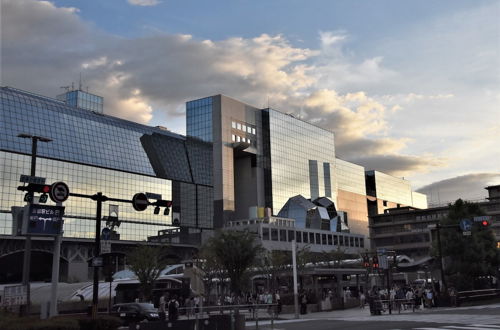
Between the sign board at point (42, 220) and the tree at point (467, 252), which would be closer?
the sign board at point (42, 220)

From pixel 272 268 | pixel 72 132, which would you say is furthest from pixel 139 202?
pixel 72 132

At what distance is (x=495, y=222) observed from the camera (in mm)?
130500

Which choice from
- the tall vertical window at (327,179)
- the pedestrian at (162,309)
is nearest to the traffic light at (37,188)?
the pedestrian at (162,309)

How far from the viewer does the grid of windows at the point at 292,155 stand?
15038cm

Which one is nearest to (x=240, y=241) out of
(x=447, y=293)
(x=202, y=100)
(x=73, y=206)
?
(x=447, y=293)

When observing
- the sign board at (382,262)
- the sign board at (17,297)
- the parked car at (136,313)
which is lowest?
the parked car at (136,313)

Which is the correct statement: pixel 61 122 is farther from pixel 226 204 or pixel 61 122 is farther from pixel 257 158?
pixel 257 158

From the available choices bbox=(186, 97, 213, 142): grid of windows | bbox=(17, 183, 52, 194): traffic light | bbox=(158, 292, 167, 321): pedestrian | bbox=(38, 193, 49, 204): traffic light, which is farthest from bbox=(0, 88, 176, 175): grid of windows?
bbox=(17, 183, 52, 194): traffic light

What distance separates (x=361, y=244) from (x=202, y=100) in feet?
209

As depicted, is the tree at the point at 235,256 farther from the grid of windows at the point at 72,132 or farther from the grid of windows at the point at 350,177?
the grid of windows at the point at 350,177

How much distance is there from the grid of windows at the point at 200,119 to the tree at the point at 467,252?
9214cm

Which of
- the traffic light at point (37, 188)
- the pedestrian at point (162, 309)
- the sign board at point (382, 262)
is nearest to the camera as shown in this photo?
the traffic light at point (37, 188)

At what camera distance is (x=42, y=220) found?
2642 centimetres

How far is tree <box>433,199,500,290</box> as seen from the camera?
5212 cm
